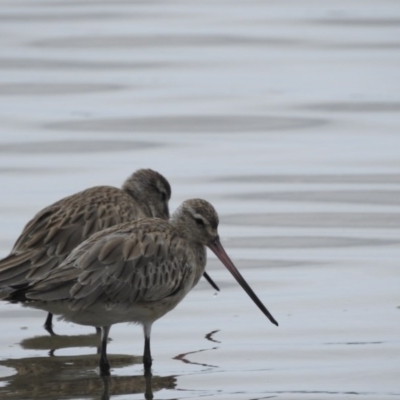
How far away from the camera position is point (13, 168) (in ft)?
45.1

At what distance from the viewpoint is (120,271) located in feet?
28.0

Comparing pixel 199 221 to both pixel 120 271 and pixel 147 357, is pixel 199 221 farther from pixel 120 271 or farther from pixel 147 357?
pixel 147 357

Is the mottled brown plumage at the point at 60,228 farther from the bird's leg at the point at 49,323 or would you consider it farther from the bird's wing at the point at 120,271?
the bird's wing at the point at 120,271

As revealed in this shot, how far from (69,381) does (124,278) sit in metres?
0.68

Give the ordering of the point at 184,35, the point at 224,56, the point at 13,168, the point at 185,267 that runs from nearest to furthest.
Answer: the point at 185,267 → the point at 13,168 → the point at 224,56 → the point at 184,35

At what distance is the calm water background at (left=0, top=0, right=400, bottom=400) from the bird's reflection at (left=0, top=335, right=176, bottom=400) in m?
0.02

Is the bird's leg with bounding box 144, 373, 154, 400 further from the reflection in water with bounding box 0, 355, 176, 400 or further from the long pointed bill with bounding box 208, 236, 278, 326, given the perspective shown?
the long pointed bill with bounding box 208, 236, 278, 326

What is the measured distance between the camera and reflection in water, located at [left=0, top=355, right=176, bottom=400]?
8086 mm

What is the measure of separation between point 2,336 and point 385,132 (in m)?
6.86

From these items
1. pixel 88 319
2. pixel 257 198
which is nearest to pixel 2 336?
pixel 88 319

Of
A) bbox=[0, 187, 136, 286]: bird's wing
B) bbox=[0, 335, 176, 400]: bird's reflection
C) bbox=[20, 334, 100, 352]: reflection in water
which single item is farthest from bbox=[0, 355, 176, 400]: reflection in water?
bbox=[0, 187, 136, 286]: bird's wing

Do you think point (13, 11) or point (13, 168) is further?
point (13, 11)

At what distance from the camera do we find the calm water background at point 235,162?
8562 mm

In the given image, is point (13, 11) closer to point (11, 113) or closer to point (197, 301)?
point (11, 113)
